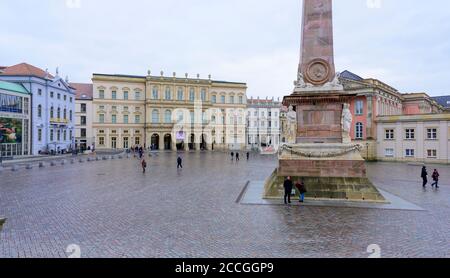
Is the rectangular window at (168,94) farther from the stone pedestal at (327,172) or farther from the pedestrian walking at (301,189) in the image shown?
the pedestrian walking at (301,189)

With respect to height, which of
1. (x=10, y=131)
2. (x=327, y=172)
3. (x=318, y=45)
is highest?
(x=318, y=45)

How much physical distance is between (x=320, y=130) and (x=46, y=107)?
47.5 m

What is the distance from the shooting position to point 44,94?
47.3m

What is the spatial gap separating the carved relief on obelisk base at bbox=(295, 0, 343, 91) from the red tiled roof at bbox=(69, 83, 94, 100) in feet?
222

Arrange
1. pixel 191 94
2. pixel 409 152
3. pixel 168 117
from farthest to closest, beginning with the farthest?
pixel 191 94, pixel 168 117, pixel 409 152

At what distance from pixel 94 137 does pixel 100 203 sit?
6303 centimetres

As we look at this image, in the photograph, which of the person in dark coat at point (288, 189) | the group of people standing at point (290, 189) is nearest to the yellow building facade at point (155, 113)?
the group of people standing at point (290, 189)

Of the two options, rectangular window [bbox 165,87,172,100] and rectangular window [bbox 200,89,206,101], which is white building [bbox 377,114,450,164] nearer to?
rectangular window [bbox 200,89,206,101]

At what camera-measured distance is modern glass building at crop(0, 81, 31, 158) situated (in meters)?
38.5

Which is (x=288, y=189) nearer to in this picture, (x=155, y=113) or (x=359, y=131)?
(x=359, y=131)

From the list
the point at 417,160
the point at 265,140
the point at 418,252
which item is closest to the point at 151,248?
the point at 418,252

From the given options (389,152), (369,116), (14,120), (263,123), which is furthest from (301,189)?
(263,123)

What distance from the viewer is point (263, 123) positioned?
95.7m

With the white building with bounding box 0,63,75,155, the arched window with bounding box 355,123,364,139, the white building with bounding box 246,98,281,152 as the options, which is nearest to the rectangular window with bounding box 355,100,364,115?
the arched window with bounding box 355,123,364,139
